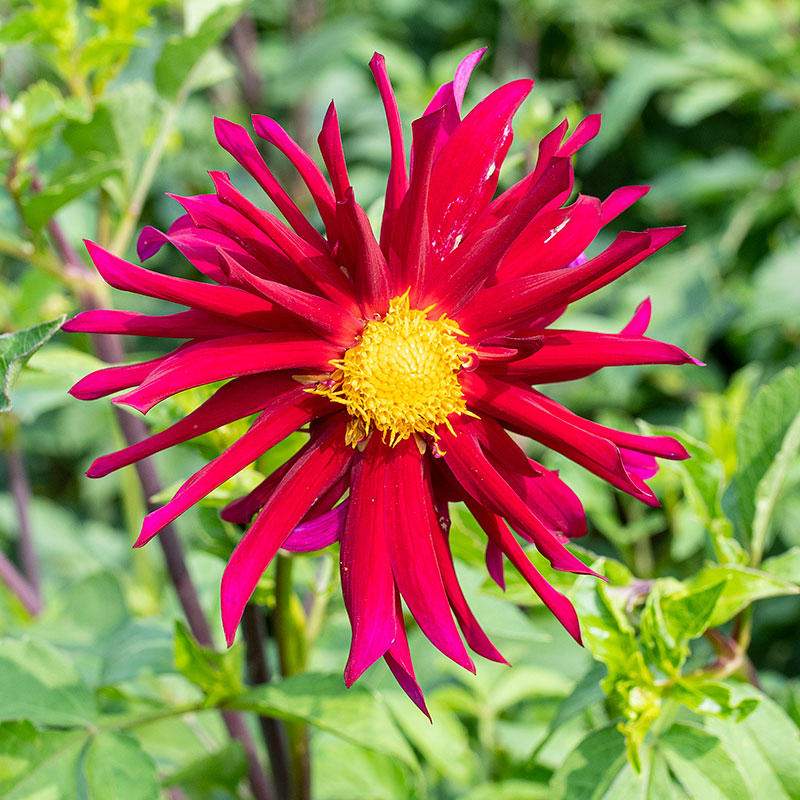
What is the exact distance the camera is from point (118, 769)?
2.72 feet

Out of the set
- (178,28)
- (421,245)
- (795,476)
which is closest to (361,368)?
(421,245)

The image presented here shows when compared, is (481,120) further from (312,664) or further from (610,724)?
(312,664)

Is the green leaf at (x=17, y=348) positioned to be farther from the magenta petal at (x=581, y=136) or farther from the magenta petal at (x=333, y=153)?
the magenta petal at (x=581, y=136)

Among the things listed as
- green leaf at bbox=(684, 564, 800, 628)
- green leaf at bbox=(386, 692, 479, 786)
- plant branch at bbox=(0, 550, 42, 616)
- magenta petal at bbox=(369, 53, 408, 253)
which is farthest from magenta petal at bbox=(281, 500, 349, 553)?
plant branch at bbox=(0, 550, 42, 616)

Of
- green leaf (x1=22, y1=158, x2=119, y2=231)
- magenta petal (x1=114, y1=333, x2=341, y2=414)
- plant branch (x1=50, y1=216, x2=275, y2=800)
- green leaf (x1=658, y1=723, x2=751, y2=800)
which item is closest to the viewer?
magenta petal (x1=114, y1=333, x2=341, y2=414)

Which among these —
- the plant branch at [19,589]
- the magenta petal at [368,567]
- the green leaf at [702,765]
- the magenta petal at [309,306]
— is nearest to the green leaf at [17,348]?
the magenta petal at [309,306]

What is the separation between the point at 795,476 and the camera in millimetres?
1124

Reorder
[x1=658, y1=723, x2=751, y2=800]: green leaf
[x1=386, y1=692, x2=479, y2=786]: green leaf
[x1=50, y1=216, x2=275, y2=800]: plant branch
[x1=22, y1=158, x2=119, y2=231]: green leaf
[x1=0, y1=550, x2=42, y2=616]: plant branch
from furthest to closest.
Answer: [x1=0, y1=550, x2=42, y2=616]: plant branch, [x1=386, y1=692, x2=479, y2=786]: green leaf, [x1=50, y1=216, x2=275, y2=800]: plant branch, [x1=22, y1=158, x2=119, y2=231]: green leaf, [x1=658, y1=723, x2=751, y2=800]: green leaf

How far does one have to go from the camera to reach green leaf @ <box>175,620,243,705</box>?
83 centimetres

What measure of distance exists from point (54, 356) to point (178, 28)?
74.3 inches

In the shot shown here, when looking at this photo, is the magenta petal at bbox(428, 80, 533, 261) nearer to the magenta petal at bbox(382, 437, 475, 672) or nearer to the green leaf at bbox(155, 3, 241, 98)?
the magenta petal at bbox(382, 437, 475, 672)

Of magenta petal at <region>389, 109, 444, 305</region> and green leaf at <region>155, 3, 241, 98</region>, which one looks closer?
magenta petal at <region>389, 109, 444, 305</region>

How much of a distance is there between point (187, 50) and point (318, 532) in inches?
24.5

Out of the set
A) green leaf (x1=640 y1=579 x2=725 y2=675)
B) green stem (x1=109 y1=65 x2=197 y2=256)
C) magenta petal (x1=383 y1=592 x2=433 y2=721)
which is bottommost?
magenta petal (x1=383 y1=592 x2=433 y2=721)
